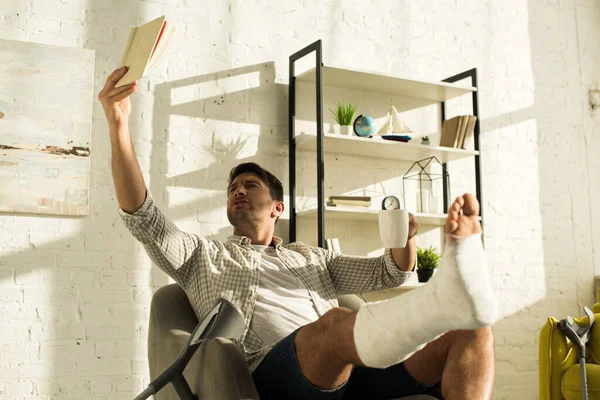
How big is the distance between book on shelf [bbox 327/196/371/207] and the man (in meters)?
0.73

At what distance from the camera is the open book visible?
6.02 feet

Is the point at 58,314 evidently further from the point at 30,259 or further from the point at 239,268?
the point at 239,268

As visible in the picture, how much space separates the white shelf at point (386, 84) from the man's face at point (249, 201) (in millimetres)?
1028

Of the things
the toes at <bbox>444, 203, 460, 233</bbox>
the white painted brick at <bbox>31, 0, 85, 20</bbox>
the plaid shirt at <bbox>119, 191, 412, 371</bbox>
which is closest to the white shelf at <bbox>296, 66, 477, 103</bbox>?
the white painted brick at <bbox>31, 0, 85, 20</bbox>

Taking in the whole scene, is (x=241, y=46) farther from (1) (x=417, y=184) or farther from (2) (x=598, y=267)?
(2) (x=598, y=267)

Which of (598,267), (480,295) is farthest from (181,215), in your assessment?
(598,267)

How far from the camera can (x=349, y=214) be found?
11.5ft

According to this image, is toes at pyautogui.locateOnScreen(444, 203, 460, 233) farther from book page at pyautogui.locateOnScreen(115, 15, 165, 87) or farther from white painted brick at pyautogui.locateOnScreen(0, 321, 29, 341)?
white painted brick at pyautogui.locateOnScreen(0, 321, 29, 341)

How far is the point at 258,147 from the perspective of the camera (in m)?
3.54

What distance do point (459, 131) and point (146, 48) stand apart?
7.48ft

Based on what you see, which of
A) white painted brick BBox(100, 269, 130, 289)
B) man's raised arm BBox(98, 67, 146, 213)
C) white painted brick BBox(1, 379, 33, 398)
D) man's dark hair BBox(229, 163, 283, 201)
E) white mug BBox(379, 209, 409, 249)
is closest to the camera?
man's raised arm BBox(98, 67, 146, 213)

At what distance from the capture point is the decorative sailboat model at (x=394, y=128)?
11.8 feet

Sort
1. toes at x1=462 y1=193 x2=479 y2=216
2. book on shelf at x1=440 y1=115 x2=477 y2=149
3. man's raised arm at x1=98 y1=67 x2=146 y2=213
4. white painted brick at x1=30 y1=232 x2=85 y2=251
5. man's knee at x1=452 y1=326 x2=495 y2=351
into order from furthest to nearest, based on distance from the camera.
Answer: book on shelf at x1=440 y1=115 x2=477 y2=149, white painted brick at x1=30 y1=232 x2=85 y2=251, man's raised arm at x1=98 y1=67 x2=146 y2=213, man's knee at x1=452 y1=326 x2=495 y2=351, toes at x1=462 y1=193 x2=479 y2=216

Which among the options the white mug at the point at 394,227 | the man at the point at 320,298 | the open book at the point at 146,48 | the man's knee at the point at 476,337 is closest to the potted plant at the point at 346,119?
the man at the point at 320,298
